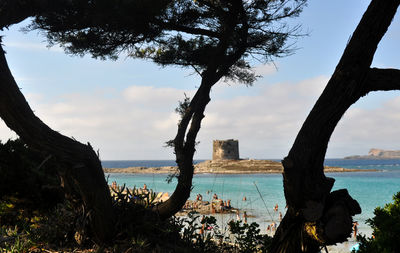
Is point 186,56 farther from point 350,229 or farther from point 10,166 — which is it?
point 350,229

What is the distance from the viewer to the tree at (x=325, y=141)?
156 inches

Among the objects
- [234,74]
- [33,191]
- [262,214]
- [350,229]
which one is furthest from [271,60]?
[262,214]

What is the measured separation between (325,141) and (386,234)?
1.03 metres

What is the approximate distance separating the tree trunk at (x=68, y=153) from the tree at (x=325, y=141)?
2.11 meters

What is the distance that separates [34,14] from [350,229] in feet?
18.7

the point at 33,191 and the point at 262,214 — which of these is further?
the point at 262,214

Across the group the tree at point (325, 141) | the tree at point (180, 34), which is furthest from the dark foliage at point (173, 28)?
the tree at point (325, 141)

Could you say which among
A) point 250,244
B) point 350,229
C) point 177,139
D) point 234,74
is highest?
point 234,74

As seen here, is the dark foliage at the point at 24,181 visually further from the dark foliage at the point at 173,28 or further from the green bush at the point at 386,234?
the green bush at the point at 386,234

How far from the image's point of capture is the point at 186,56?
24.9 ft

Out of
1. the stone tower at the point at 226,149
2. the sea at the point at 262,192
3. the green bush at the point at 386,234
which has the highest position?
the stone tower at the point at 226,149

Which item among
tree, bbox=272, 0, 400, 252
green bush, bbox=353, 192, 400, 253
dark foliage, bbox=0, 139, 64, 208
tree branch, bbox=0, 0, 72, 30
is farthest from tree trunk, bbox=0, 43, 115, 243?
green bush, bbox=353, 192, 400, 253

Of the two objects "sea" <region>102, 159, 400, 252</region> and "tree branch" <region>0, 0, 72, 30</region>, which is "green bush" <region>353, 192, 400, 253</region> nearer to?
"sea" <region>102, 159, 400, 252</region>

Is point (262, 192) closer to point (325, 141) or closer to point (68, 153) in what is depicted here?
point (325, 141)
